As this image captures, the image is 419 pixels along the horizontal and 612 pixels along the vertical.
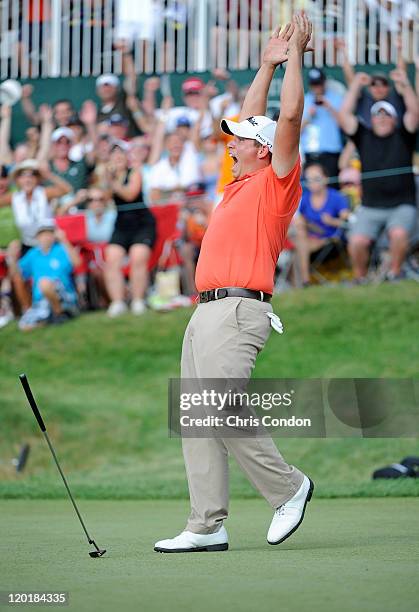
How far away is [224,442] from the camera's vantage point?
5.46 metres

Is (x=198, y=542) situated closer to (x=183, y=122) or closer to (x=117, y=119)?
(x=183, y=122)

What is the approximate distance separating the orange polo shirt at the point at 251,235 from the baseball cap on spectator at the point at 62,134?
9395 millimetres

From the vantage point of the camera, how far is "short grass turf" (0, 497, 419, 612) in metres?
3.66

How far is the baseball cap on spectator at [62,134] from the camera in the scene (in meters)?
14.6

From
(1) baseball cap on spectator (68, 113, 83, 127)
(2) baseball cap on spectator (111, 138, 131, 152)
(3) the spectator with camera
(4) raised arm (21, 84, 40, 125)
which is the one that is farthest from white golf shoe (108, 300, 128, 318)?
(4) raised arm (21, 84, 40, 125)

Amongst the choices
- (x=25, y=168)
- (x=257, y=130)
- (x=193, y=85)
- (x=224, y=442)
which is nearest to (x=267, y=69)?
(x=257, y=130)

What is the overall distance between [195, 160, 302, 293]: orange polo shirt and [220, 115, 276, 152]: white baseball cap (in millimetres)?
154

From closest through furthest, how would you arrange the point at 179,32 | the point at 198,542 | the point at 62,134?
1. the point at 198,542
2. the point at 62,134
3. the point at 179,32

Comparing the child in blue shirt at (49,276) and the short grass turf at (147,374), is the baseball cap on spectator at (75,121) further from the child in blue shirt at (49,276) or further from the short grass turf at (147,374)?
the short grass turf at (147,374)

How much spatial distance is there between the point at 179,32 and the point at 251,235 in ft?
32.8

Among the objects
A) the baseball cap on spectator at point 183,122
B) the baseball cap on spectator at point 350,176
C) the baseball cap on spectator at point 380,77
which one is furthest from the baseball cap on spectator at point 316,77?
the baseball cap on spectator at point 183,122

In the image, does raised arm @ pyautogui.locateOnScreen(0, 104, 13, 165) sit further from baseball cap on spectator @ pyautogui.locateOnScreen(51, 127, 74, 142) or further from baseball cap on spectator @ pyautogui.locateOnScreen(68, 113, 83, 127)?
baseball cap on spectator @ pyautogui.locateOnScreen(68, 113, 83, 127)

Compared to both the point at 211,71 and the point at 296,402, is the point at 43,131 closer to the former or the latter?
the point at 211,71

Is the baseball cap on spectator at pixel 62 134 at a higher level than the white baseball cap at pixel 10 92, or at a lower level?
lower
